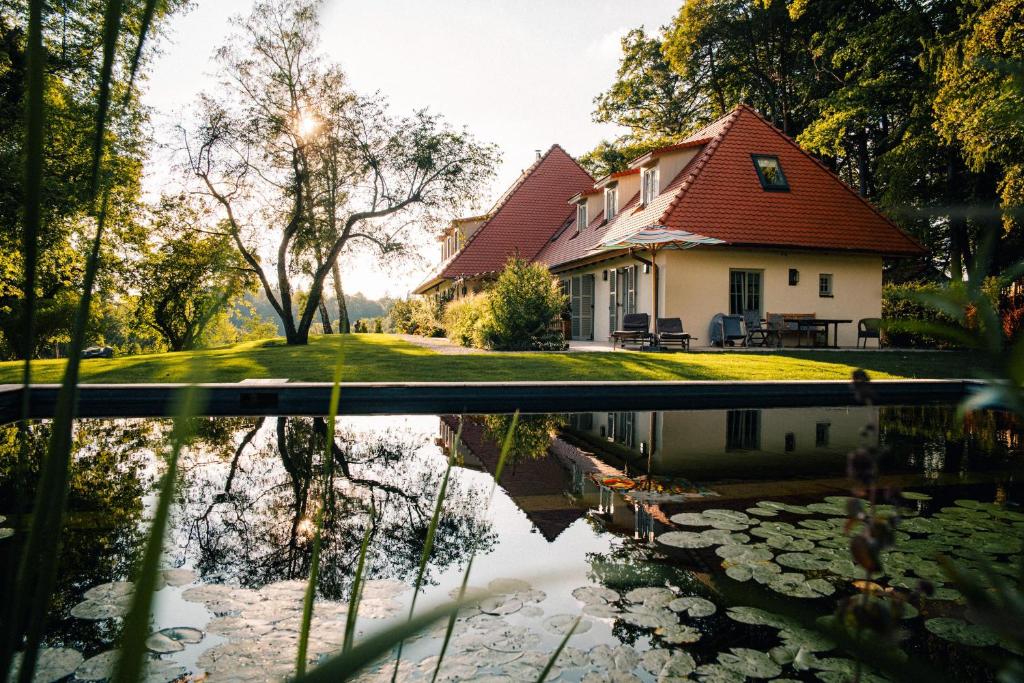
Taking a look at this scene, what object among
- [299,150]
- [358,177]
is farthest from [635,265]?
[299,150]

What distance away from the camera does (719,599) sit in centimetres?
293

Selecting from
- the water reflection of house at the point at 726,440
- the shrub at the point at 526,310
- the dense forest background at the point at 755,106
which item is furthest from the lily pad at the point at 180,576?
the shrub at the point at 526,310

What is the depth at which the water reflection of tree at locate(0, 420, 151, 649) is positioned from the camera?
281cm

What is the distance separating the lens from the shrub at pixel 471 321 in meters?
16.0

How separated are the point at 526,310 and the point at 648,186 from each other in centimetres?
647

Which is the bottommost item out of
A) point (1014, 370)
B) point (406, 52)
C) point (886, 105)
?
point (1014, 370)

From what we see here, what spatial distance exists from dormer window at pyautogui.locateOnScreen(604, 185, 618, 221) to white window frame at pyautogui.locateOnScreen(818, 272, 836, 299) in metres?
6.12

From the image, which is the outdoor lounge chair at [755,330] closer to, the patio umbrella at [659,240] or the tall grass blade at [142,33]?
the patio umbrella at [659,240]

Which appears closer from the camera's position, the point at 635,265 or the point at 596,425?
the point at 596,425

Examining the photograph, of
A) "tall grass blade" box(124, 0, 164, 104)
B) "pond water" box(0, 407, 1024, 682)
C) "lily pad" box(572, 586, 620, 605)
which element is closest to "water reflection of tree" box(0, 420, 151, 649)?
"pond water" box(0, 407, 1024, 682)

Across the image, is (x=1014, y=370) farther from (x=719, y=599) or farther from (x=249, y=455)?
(x=249, y=455)

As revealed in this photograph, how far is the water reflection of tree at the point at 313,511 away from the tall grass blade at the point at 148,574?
2.24 metres

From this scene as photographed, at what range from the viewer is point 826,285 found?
1734 centimetres

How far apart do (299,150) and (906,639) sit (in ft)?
62.3
